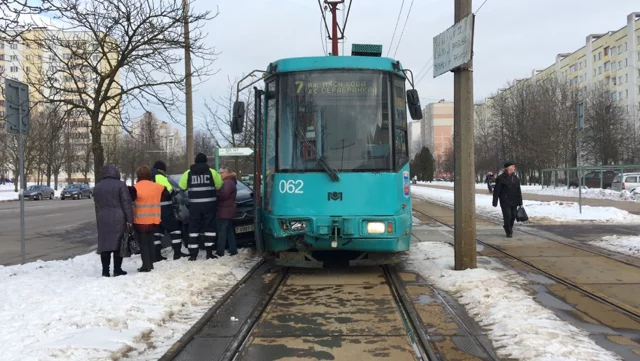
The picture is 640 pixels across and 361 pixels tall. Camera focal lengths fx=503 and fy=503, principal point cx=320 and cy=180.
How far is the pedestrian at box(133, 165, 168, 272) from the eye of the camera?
7.74m

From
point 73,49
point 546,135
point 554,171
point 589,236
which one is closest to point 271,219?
point 73,49

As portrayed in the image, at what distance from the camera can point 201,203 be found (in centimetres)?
879

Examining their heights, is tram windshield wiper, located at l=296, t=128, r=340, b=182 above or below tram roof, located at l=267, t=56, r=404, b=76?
below

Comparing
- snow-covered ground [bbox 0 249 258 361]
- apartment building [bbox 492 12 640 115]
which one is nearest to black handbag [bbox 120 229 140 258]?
snow-covered ground [bbox 0 249 258 361]

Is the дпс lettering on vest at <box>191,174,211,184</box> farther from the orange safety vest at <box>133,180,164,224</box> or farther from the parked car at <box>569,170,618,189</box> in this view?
the parked car at <box>569,170,618,189</box>

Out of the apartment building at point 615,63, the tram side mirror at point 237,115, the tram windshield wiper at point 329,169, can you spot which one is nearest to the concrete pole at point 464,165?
the tram windshield wiper at point 329,169

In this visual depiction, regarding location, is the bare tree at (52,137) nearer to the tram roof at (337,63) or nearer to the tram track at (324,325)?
the tram roof at (337,63)

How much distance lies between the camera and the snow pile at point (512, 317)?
4.20m

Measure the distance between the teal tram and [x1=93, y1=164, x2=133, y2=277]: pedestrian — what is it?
1.91 metres

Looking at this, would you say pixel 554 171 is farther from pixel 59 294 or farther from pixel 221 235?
pixel 59 294

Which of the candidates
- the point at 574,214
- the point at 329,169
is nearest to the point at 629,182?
the point at 574,214

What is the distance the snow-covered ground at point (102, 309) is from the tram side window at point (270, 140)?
154cm

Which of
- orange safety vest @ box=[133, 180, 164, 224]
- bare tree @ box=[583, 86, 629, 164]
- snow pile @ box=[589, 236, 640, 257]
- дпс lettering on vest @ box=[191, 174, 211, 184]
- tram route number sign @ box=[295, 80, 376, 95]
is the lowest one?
snow pile @ box=[589, 236, 640, 257]

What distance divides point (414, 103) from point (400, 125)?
1.29 ft
